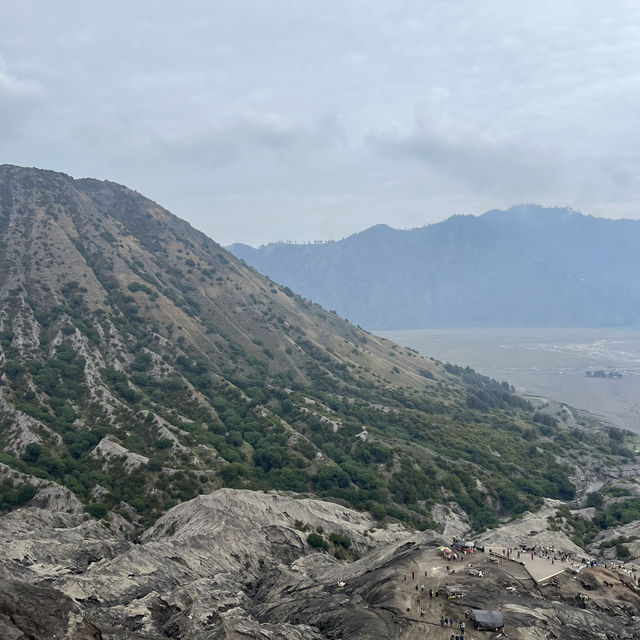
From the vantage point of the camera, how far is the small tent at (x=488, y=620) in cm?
4944

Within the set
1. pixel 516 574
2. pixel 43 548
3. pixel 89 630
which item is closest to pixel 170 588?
pixel 43 548

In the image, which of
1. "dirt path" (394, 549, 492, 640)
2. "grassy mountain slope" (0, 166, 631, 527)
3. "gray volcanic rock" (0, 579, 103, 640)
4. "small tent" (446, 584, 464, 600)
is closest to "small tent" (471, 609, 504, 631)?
"dirt path" (394, 549, 492, 640)

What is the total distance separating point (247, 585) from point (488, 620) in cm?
3978

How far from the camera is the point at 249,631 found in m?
49.6

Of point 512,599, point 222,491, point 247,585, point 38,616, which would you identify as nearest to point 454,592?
point 512,599

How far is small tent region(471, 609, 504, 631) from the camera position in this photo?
49.4 meters

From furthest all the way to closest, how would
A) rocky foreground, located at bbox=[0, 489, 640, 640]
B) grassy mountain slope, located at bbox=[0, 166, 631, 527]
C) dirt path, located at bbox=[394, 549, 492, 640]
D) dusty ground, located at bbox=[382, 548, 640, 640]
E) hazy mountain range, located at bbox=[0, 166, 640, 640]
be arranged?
grassy mountain slope, located at bbox=[0, 166, 631, 527] < hazy mountain range, located at bbox=[0, 166, 640, 640] < dusty ground, located at bbox=[382, 548, 640, 640] < dirt path, located at bbox=[394, 549, 492, 640] < rocky foreground, located at bbox=[0, 489, 640, 640]

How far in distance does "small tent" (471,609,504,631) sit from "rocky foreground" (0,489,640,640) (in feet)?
3.42

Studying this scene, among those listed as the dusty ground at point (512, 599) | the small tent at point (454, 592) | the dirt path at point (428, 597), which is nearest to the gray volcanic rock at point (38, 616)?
the dirt path at point (428, 597)

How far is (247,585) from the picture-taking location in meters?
74.4

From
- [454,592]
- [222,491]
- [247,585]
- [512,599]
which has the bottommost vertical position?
[247,585]

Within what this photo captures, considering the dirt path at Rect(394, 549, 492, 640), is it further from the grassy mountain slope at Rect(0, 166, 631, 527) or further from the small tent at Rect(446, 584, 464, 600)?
the grassy mountain slope at Rect(0, 166, 631, 527)

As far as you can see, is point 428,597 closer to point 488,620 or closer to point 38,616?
point 488,620

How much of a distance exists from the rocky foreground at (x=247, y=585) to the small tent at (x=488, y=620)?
3.42 feet
